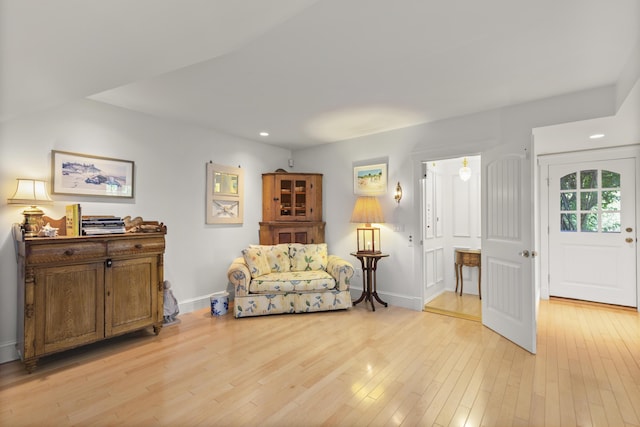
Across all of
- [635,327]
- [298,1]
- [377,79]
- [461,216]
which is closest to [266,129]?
[377,79]

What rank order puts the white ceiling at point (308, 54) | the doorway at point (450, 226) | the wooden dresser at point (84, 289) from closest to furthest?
the white ceiling at point (308, 54) < the wooden dresser at point (84, 289) < the doorway at point (450, 226)

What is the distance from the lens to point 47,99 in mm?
2020

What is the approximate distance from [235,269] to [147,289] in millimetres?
958

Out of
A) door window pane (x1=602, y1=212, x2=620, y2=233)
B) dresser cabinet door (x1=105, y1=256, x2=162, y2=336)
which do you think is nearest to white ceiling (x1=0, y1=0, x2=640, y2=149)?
dresser cabinet door (x1=105, y1=256, x2=162, y2=336)

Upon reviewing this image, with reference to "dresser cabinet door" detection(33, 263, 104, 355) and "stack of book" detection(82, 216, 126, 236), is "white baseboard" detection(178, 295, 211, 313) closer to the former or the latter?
"dresser cabinet door" detection(33, 263, 104, 355)

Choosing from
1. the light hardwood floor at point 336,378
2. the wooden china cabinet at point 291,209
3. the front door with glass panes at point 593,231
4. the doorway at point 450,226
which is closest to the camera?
the light hardwood floor at point 336,378

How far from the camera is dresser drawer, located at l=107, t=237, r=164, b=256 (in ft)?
9.13

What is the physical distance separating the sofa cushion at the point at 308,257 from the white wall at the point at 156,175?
81cm

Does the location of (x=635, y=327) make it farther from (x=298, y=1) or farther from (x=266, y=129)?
(x=266, y=129)

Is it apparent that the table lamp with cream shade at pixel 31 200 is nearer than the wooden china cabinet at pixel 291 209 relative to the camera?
Yes

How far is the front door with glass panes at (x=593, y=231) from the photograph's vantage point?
12.8ft

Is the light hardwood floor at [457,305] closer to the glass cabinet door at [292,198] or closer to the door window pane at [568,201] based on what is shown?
the door window pane at [568,201]

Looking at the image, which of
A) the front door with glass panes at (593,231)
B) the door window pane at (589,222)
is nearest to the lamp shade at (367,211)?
the front door with glass panes at (593,231)

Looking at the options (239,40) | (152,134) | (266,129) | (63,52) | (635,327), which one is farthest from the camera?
(266,129)
